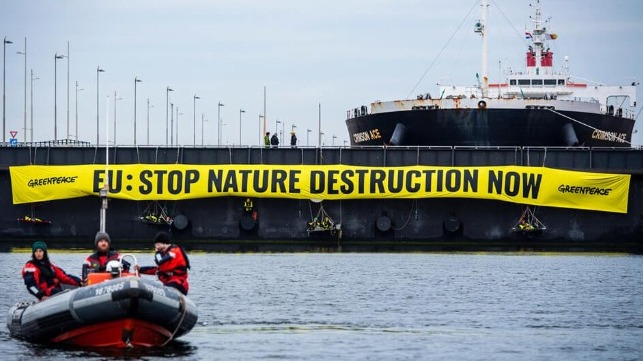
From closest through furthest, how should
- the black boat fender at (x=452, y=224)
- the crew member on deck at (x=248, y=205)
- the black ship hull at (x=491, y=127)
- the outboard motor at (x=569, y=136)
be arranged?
the black boat fender at (x=452, y=224)
the crew member on deck at (x=248, y=205)
the outboard motor at (x=569, y=136)
the black ship hull at (x=491, y=127)

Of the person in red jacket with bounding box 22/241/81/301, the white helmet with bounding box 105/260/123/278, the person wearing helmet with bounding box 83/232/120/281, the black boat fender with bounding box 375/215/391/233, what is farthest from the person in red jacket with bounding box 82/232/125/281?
the black boat fender with bounding box 375/215/391/233

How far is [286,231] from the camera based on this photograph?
67.8m

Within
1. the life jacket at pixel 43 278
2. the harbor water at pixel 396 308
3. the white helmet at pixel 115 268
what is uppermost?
the white helmet at pixel 115 268

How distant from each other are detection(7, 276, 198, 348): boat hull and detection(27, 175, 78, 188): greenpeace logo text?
36.4m

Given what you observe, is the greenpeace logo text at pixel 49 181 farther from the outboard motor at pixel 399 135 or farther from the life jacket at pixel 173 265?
the life jacket at pixel 173 265

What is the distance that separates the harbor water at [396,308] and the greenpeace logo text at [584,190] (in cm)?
348

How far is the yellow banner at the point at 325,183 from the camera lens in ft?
217

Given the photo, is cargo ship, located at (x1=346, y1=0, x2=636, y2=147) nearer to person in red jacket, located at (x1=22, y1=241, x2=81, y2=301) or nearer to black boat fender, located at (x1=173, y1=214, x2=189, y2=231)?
black boat fender, located at (x1=173, y1=214, x2=189, y2=231)

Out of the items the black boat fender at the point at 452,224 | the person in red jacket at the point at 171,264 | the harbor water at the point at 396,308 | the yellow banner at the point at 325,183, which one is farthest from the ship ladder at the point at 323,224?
the person in red jacket at the point at 171,264

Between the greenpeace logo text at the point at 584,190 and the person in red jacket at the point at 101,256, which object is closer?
the person in red jacket at the point at 101,256

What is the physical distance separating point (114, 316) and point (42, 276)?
3.11 meters

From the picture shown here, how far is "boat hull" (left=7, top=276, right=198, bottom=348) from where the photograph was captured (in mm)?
29047

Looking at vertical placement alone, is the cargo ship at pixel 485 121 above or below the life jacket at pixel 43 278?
above

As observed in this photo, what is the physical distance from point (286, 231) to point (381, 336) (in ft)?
112
